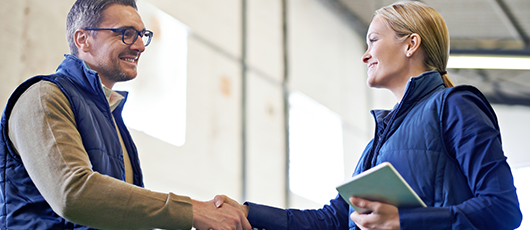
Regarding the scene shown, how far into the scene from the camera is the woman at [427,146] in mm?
1532

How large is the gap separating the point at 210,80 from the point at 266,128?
114 cm

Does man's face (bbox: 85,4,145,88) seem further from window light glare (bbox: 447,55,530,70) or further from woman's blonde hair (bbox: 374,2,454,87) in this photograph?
window light glare (bbox: 447,55,530,70)

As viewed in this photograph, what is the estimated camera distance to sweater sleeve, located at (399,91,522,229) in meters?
1.51

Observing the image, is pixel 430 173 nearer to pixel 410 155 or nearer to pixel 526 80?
pixel 410 155

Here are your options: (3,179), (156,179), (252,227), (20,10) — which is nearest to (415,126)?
(252,227)

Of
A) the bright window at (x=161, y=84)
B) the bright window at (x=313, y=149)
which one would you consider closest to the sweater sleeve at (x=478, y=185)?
the bright window at (x=161, y=84)

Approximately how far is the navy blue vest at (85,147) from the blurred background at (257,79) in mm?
1507

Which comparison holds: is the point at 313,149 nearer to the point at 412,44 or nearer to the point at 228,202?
the point at 228,202

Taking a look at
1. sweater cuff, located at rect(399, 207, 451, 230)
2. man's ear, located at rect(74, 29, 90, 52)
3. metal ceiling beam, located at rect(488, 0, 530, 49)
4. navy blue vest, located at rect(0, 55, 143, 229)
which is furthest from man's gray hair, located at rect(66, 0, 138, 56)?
metal ceiling beam, located at rect(488, 0, 530, 49)

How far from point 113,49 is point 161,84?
2.53 m

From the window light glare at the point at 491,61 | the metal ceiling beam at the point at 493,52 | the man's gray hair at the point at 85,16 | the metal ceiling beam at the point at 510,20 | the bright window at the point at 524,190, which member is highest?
the metal ceiling beam at the point at 510,20

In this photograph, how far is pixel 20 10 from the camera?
11.1 ft

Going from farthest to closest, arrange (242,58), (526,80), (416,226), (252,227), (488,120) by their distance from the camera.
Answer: (526,80) → (242,58) → (252,227) → (488,120) → (416,226)

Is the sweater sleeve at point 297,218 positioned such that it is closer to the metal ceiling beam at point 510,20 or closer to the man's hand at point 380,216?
the man's hand at point 380,216
